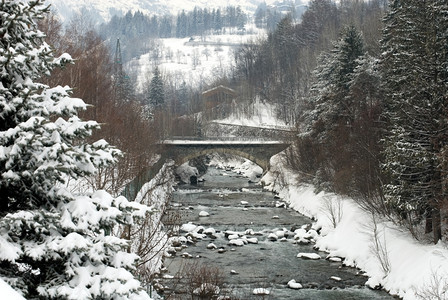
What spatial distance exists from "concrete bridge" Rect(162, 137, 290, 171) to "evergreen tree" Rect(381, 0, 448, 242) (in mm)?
30418

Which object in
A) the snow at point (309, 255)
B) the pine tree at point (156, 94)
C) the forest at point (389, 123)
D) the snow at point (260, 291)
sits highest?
the forest at point (389, 123)

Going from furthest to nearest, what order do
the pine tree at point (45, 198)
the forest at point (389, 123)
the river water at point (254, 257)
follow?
1. the forest at point (389, 123)
2. the river water at point (254, 257)
3. the pine tree at point (45, 198)

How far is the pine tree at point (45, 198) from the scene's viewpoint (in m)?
5.26

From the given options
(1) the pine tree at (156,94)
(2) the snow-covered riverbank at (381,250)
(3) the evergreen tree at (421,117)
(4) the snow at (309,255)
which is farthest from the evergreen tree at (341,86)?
(1) the pine tree at (156,94)

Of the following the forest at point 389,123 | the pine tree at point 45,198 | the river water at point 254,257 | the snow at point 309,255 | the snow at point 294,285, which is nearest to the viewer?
the pine tree at point 45,198

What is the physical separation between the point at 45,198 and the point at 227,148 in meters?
47.0

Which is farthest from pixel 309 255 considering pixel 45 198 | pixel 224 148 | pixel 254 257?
pixel 224 148

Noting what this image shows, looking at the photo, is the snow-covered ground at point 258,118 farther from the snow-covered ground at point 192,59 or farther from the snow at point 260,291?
the snow at point 260,291

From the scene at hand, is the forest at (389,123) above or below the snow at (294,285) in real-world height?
above

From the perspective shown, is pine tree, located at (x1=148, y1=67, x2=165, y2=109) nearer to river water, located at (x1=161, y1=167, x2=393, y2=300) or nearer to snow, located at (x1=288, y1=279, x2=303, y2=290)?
river water, located at (x1=161, y1=167, x2=393, y2=300)

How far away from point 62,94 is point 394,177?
1814 cm

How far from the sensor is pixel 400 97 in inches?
843

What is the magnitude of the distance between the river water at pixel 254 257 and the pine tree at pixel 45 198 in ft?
26.9

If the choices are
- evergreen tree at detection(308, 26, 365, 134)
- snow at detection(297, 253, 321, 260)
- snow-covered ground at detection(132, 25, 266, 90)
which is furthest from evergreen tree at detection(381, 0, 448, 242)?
snow-covered ground at detection(132, 25, 266, 90)
